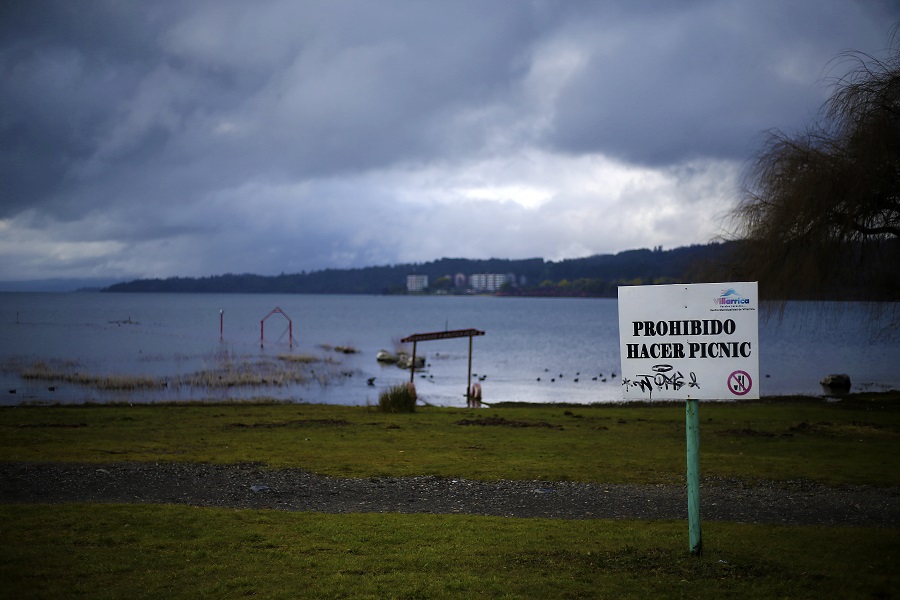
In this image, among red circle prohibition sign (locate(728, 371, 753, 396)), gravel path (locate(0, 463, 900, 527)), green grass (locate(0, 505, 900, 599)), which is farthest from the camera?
gravel path (locate(0, 463, 900, 527))

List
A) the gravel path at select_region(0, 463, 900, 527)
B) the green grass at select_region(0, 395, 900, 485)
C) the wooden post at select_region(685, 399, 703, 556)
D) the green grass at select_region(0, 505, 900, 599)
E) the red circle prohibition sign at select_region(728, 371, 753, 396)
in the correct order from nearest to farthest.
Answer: the green grass at select_region(0, 505, 900, 599) < the red circle prohibition sign at select_region(728, 371, 753, 396) < the wooden post at select_region(685, 399, 703, 556) < the gravel path at select_region(0, 463, 900, 527) < the green grass at select_region(0, 395, 900, 485)

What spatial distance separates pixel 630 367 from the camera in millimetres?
7648

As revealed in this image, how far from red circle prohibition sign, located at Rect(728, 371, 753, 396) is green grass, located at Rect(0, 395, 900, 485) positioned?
5.64 m

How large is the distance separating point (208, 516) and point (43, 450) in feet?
25.3

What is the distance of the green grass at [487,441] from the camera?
13.6 meters

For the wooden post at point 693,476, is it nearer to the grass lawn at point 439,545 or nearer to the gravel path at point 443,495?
the grass lawn at point 439,545

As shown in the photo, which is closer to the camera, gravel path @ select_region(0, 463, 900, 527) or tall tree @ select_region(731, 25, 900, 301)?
gravel path @ select_region(0, 463, 900, 527)

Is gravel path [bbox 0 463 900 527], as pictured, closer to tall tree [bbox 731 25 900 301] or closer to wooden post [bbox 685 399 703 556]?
wooden post [bbox 685 399 703 556]

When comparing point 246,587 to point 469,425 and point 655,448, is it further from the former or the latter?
point 469,425

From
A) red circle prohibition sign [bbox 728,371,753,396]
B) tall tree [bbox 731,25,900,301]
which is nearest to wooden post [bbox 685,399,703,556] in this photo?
red circle prohibition sign [bbox 728,371,753,396]

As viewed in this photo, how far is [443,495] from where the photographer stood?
11.3 m

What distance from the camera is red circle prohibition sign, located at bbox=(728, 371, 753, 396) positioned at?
7.34 metres

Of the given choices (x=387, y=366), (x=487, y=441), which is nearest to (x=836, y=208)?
(x=487, y=441)

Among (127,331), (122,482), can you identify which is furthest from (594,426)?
(127,331)
